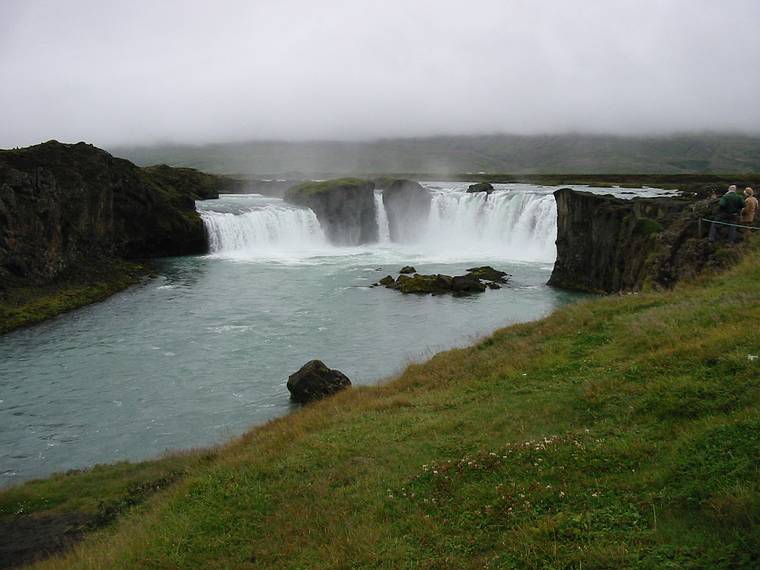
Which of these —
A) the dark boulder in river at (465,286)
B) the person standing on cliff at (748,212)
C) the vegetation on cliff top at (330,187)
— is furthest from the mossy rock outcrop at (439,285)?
the vegetation on cliff top at (330,187)

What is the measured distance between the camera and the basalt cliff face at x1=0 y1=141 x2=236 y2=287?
1545 inches

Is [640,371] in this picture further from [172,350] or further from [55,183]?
[55,183]

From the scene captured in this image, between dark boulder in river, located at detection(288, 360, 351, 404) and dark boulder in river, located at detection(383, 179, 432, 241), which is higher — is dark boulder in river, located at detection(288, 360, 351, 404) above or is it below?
below

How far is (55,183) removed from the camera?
146 ft

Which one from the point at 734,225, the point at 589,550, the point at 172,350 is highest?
the point at 734,225

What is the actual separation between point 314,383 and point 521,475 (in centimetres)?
1333

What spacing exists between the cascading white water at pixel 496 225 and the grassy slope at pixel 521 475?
143 ft

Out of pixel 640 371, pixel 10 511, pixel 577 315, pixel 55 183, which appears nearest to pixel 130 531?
pixel 10 511

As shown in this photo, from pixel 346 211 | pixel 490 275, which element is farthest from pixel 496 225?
pixel 490 275

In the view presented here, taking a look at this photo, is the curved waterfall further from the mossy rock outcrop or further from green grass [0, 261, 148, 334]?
the mossy rock outcrop

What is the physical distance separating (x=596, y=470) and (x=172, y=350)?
80.3 ft

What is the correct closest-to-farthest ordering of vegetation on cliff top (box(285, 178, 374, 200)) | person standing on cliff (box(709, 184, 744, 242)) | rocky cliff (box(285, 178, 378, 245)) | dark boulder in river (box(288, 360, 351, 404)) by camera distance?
1. person standing on cliff (box(709, 184, 744, 242))
2. dark boulder in river (box(288, 360, 351, 404))
3. rocky cliff (box(285, 178, 378, 245))
4. vegetation on cliff top (box(285, 178, 374, 200))

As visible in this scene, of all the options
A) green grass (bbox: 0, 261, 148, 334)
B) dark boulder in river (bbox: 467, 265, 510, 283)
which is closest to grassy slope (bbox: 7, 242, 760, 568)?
green grass (bbox: 0, 261, 148, 334)

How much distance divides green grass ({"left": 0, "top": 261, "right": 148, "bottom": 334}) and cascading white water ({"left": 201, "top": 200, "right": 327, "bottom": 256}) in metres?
13.1
